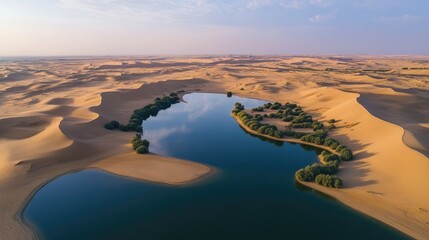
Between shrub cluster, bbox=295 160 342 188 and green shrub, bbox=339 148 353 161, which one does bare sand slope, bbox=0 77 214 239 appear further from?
green shrub, bbox=339 148 353 161

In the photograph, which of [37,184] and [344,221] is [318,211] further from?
[37,184]

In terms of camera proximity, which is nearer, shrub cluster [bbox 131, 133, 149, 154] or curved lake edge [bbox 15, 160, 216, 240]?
curved lake edge [bbox 15, 160, 216, 240]

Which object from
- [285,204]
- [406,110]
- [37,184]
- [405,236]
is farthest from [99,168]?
[406,110]

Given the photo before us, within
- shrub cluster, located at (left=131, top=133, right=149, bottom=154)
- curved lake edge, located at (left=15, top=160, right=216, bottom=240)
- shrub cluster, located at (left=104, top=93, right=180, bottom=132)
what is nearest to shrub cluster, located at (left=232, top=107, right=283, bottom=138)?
curved lake edge, located at (left=15, top=160, right=216, bottom=240)

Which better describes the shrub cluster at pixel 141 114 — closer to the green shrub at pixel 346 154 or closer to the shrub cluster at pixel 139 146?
the shrub cluster at pixel 139 146

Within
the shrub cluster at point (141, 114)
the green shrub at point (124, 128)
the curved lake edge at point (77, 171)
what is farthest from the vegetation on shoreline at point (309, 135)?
the green shrub at point (124, 128)

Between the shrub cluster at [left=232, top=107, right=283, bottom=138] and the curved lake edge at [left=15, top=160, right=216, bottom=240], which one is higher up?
the shrub cluster at [left=232, top=107, right=283, bottom=138]

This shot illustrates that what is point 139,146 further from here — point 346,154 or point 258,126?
point 346,154
